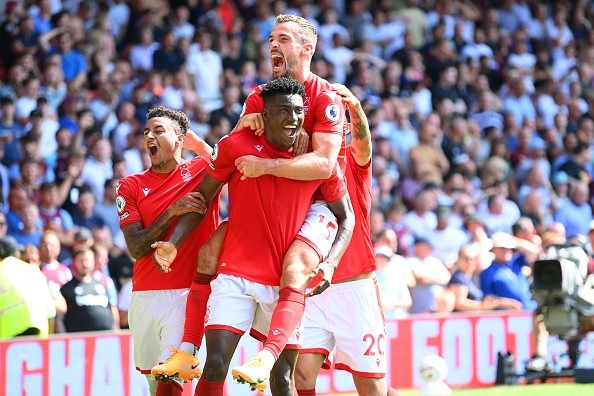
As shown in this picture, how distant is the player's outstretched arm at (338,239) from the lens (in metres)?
6.74

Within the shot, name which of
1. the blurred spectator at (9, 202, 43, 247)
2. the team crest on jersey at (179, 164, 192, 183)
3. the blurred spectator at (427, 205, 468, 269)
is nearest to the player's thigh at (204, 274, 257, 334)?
the team crest on jersey at (179, 164, 192, 183)

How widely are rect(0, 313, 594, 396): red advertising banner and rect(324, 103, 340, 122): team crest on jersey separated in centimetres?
395

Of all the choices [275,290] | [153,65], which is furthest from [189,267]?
[153,65]

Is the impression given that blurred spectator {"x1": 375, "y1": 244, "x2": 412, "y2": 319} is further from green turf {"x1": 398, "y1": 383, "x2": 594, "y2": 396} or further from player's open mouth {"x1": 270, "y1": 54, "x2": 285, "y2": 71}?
player's open mouth {"x1": 270, "y1": 54, "x2": 285, "y2": 71}

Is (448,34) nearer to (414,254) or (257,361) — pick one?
(414,254)

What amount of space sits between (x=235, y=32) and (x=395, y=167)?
292cm

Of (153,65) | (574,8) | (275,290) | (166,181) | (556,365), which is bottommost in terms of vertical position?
(556,365)

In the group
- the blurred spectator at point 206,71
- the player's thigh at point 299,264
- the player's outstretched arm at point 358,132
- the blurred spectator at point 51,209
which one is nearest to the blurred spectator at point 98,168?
the blurred spectator at point 51,209

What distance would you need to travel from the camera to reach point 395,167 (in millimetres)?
16562

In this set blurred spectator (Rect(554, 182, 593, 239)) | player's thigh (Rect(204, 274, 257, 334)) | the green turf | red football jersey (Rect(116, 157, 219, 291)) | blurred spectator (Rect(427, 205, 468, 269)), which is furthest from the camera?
blurred spectator (Rect(554, 182, 593, 239))

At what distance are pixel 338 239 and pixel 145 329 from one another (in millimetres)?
1573

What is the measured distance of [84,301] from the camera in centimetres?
1141

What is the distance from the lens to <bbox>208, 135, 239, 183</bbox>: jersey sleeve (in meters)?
6.83

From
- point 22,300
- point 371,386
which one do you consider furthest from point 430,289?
point 371,386
